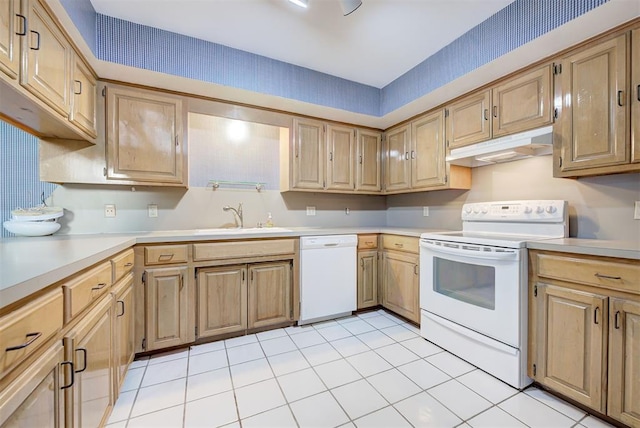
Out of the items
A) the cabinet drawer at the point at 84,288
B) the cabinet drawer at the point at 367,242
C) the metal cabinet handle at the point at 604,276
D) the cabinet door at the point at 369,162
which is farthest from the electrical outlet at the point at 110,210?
the metal cabinet handle at the point at 604,276

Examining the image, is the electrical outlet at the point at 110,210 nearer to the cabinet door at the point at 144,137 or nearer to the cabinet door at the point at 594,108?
the cabinet door at the point at 144,137

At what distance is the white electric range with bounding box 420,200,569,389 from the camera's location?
1.67 meters

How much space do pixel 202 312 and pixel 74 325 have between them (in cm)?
122

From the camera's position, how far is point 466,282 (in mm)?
2000

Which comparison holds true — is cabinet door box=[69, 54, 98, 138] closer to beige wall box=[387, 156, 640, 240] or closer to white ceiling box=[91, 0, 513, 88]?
white ceiling box=[91, 0, 513, 88]

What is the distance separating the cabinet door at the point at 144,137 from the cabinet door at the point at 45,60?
0.48 m

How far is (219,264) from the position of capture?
2.19 m

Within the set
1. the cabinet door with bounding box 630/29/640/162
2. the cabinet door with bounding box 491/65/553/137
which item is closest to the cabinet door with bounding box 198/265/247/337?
the cabinet door with bounding box 491/65/553/137

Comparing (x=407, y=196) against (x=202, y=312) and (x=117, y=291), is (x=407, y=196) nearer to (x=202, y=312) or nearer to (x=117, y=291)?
(x=202, y=312)

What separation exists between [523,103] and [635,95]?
568 mm

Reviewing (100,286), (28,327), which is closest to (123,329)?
(100,286)

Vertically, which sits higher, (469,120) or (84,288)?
(469,120)

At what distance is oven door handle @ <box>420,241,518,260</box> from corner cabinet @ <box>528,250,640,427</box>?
5.2 inches

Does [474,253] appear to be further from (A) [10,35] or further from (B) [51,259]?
(A) [10,35]
